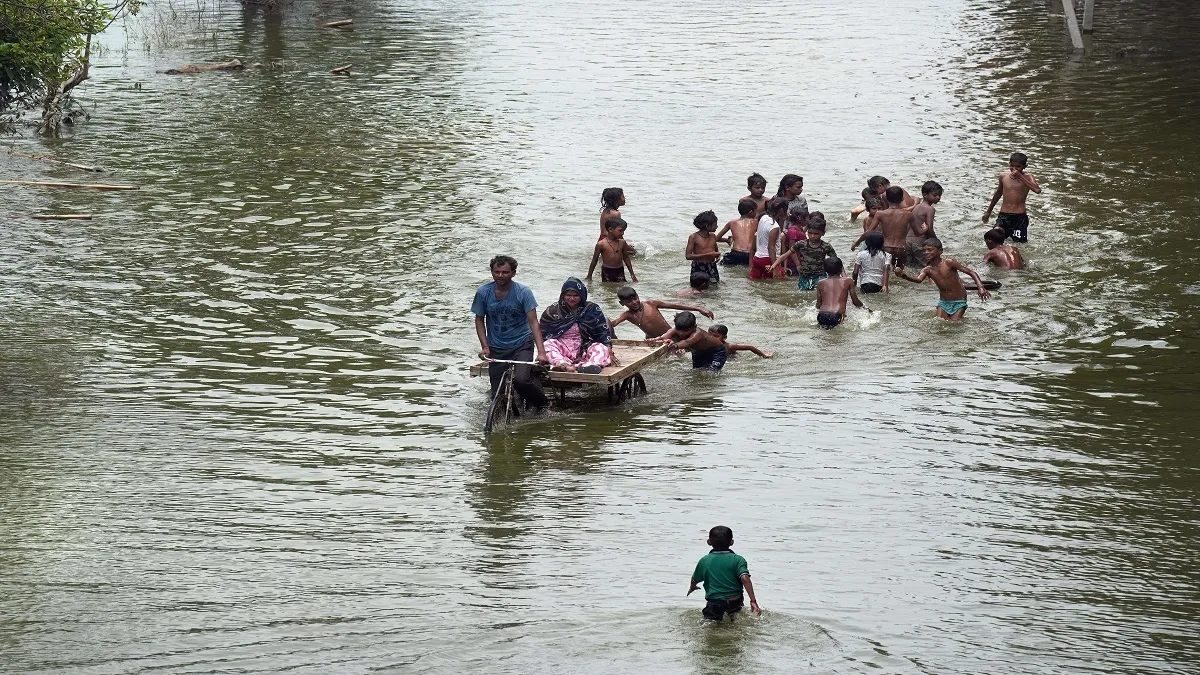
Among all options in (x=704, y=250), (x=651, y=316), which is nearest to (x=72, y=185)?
(x=704, y=250)

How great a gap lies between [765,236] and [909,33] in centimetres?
2527

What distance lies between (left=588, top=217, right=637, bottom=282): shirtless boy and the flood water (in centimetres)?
40

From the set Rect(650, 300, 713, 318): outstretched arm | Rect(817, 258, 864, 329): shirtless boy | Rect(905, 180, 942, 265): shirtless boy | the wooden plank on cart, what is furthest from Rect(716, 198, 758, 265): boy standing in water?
the wooden plank on cart

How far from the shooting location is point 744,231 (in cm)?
1867

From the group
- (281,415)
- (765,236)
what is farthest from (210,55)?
(281,415)

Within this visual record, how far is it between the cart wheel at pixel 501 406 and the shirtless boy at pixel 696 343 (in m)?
1.94

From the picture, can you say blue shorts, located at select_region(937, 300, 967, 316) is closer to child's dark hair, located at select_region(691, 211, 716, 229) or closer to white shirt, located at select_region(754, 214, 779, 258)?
white shirt, located at select_region(754, 214, 779, 258)

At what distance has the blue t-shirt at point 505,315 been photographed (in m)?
12.5

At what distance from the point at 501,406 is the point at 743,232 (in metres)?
6.75

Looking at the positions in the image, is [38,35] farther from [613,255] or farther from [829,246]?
[829,246]

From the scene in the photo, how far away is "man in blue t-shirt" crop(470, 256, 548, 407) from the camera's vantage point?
40.9ft

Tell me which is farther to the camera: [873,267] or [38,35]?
[38,35]

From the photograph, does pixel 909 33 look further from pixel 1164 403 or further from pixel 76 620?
pixel 76 620

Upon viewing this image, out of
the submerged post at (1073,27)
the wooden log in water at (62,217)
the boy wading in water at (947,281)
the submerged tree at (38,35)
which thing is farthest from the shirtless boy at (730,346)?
the submerged post at (1073,27)
